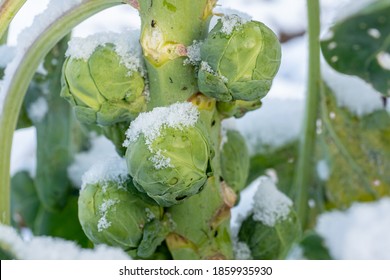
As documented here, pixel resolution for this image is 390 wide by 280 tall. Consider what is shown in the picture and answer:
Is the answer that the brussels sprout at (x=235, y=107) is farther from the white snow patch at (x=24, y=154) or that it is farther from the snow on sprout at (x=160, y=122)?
the white snow patch at (x=24, y=154)

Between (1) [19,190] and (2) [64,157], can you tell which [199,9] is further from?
(1) [19,190]

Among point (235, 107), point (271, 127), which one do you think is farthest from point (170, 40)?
point (271, 127)

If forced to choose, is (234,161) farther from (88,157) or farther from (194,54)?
(88,157)

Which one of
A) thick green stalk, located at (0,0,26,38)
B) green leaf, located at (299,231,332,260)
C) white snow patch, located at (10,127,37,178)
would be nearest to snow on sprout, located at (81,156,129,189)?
thick green stalk, located at (0,0,26,38)

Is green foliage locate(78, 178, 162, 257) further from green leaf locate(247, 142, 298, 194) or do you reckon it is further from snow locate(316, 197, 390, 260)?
green leaf locate(247, 142, 298, 194)
